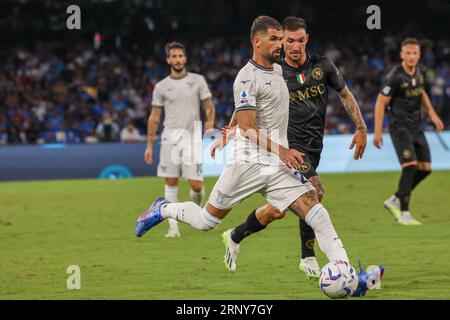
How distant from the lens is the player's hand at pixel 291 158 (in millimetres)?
8255

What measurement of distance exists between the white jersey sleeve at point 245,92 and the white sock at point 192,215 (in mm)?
1171

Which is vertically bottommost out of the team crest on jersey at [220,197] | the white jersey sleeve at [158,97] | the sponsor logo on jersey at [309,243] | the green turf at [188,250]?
the green turf at [188,250]

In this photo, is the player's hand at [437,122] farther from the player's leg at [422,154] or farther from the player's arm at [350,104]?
the player's arm at [350,104]

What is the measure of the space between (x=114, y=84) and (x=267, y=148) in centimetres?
2381

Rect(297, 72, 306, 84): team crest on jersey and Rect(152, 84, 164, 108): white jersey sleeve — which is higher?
Rect(297, 72, 306, 84): team crest on jersey

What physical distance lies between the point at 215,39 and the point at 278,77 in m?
26.4

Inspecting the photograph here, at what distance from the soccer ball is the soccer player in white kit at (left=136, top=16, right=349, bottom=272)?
0.57 ft

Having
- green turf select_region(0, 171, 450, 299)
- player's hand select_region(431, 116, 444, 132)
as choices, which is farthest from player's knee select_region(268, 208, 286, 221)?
player's hand select_region(431, 116, 444, 132)

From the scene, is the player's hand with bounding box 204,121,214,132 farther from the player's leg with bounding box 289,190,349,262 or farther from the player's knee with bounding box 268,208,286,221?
the player's leg with bounding box 289,190,349,262

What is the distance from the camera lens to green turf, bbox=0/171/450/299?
29.5ft

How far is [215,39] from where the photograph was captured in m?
34.9

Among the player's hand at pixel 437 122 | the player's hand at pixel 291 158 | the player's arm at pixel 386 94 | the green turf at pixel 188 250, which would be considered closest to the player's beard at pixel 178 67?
the green turf at pixel 188 250

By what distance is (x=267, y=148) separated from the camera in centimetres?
835

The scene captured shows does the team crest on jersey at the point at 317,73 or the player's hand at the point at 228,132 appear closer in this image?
the player's hand at the point at 228,132
